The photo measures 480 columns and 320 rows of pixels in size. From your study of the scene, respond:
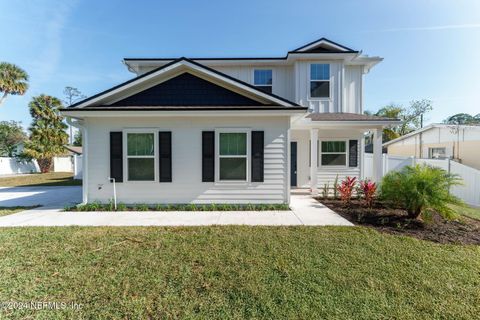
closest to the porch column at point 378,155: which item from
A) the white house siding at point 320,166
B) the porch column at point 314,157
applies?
the white house siding at point 320,166

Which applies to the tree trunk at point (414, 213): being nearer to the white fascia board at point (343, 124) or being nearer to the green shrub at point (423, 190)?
the green shrub at point (423, 190)

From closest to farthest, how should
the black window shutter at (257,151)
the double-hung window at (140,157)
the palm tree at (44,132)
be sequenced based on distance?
1. the black window shutter at (257,151)
2. the double-hung window at (140,157)
3. the palm tree at (44,132)

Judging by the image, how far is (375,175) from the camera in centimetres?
935

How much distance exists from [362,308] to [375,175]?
8.09 metres

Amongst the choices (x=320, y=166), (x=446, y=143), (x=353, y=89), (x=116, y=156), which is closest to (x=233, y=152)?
(x=116, y=156)

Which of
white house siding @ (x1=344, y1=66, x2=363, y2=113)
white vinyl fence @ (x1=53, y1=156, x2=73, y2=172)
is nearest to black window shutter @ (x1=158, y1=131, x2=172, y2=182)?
white house siding @ (x1=344, y1=66, x2=363, y2=113)

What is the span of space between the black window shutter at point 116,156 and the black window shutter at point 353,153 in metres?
9.61

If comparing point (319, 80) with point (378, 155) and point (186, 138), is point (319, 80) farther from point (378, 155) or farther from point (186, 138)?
point (186, 138)

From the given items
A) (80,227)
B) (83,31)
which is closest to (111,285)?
(80,227)

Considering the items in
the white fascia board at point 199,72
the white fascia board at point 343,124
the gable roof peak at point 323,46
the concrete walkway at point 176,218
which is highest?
the gable roof peak at point 323,46

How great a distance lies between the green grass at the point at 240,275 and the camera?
2602 millimetres

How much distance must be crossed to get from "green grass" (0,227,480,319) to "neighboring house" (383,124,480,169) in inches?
589

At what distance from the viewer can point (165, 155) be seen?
713 cm

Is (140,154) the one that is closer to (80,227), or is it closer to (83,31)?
(80,227)
